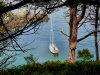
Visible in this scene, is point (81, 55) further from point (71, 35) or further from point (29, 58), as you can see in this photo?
point (71, 35)

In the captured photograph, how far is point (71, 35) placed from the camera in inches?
499

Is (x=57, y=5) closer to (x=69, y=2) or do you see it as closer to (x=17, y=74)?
(x=69, y=2)

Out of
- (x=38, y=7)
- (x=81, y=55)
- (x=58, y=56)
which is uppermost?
(x=38, y=7)

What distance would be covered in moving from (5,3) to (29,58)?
13.9 meters

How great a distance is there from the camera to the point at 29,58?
18.3 metres

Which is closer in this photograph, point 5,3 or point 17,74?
point 5,3

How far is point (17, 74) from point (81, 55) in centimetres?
1189

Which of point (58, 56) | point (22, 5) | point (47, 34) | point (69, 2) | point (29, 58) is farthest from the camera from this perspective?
point (47, 34)

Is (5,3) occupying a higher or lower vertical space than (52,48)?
higher

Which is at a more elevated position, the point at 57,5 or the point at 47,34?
the point at 57,5

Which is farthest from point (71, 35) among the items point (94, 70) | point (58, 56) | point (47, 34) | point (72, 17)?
point (47, 34)

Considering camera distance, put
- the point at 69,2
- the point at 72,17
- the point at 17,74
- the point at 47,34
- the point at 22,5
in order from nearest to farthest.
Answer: the point at 22,5
the point at 69,2
the point at 17,74
the point at 72,17
the point at 47,34

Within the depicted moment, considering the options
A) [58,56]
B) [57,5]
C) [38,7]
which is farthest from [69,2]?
[58,56]

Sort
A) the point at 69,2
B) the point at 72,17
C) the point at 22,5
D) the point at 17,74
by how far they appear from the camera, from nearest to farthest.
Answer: the point at 22,5 → the point at 69,2 → the point at 17,74 → the point at 72,17
